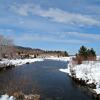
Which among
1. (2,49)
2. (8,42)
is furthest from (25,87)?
(8,42)

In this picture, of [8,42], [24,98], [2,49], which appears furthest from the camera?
[8,42]

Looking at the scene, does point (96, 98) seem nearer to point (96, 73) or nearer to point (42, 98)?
point (42, 98)

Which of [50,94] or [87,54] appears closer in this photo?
[50,94]

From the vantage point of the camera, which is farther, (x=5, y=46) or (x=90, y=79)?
(x=5, y=46)

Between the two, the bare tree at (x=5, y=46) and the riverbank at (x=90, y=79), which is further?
the bare tree at (x=5, y=46)

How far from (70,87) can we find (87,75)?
13.5 feet

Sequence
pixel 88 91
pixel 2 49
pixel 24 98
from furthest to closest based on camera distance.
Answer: pixel 2 49 → pixel 88 91 → pixel 24 98

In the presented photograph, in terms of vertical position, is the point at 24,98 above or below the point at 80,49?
below

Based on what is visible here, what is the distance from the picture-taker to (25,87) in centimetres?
3212

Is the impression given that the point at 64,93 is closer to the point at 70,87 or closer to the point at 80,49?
the point at 70,87

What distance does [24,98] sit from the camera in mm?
23219

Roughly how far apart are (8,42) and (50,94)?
301 feet

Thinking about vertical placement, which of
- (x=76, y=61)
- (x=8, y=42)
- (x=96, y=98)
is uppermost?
(x=8, y=42)

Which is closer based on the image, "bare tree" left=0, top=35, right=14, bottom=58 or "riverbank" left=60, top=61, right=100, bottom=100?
"riverbank" left=60, top=61, right=100, bottom=100
